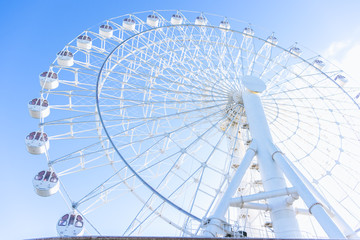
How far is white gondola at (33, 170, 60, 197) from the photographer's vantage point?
1223cm

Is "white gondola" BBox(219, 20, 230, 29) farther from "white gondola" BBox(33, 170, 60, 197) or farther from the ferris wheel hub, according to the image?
"white gondola" BBox(33, 170, 60, 197)

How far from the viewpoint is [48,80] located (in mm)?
15883

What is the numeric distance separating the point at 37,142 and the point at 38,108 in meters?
2.10

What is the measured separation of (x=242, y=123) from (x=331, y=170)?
5.93m

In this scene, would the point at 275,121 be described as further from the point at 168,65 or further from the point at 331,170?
the point at 168,65

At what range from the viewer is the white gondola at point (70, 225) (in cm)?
1079

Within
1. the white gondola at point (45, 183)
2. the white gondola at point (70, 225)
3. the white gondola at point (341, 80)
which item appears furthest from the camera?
the white gondola at point (341, 80)

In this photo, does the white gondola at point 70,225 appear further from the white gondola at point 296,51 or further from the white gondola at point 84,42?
the white gondola at point 296,51

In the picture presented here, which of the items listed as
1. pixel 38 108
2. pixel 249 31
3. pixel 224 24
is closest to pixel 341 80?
pixel 249 31

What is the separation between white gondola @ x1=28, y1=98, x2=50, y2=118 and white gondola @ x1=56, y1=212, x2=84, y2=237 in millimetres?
6021

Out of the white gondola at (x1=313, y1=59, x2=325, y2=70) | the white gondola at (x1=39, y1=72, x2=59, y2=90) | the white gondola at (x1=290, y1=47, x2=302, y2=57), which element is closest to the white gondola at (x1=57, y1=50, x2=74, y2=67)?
the white gondola at (x1=39, y1=72, x2=59, y2=90)

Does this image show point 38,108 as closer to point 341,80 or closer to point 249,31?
point 249,31

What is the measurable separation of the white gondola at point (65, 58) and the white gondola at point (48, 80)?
95cm

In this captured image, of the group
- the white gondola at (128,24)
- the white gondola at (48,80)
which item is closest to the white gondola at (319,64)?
the white gondola at (128,24)
